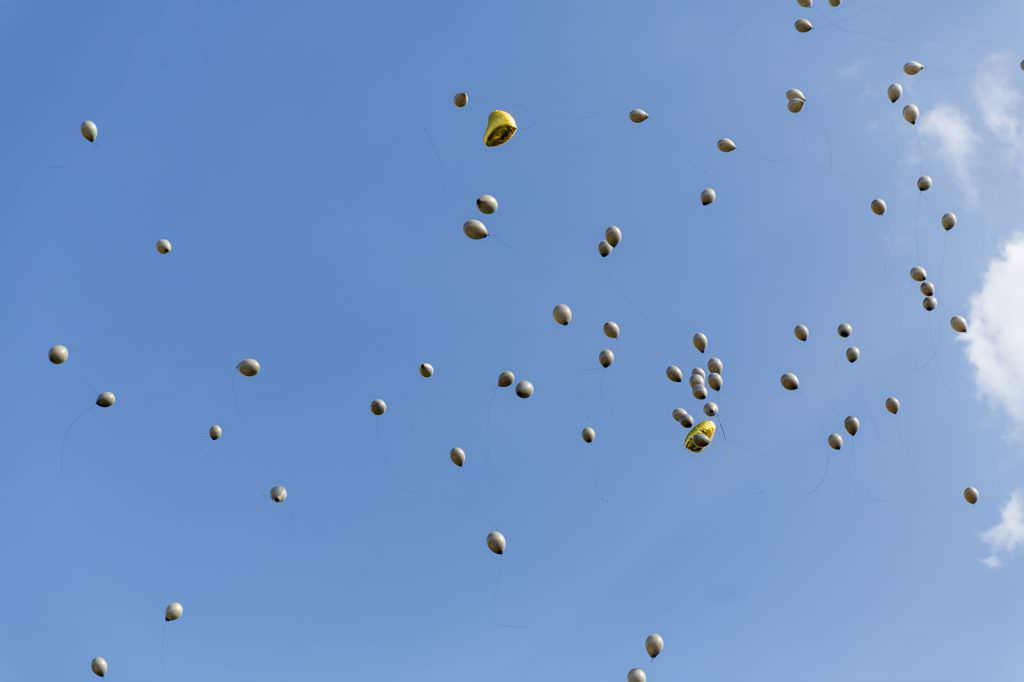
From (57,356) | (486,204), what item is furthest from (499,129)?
(57,356)

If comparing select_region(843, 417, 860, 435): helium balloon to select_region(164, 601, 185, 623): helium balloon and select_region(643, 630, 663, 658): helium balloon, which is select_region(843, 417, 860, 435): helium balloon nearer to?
select_region(643, 630, 663, 658): helium balloon

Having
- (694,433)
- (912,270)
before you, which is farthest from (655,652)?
(912,270)

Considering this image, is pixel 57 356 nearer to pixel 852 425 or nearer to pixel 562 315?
pixel 562 315

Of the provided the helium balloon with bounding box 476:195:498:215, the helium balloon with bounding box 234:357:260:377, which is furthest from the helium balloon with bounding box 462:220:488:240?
the helium balloon with bounding box 234:357:260:377

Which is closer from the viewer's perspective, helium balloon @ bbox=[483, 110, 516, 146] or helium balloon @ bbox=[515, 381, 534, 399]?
helium balloon @ bbox=[483, 110, 516, 146]

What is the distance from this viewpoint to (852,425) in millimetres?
10617

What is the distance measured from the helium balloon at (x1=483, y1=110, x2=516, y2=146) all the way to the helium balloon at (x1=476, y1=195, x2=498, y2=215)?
0.56 metres

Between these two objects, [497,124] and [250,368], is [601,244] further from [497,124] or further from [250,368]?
[250,368]

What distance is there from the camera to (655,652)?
1008 centimetres

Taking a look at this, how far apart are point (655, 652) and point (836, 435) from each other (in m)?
3.23

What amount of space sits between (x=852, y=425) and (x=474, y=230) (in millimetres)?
4862

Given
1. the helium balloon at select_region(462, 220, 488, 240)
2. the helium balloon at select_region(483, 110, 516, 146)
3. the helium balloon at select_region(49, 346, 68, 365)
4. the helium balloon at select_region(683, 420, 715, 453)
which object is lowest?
the helium balloon at select_region(49, 346, 68, 365)

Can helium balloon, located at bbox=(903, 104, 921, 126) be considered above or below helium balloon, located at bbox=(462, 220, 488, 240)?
above

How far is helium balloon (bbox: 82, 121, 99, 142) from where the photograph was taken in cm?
1022
